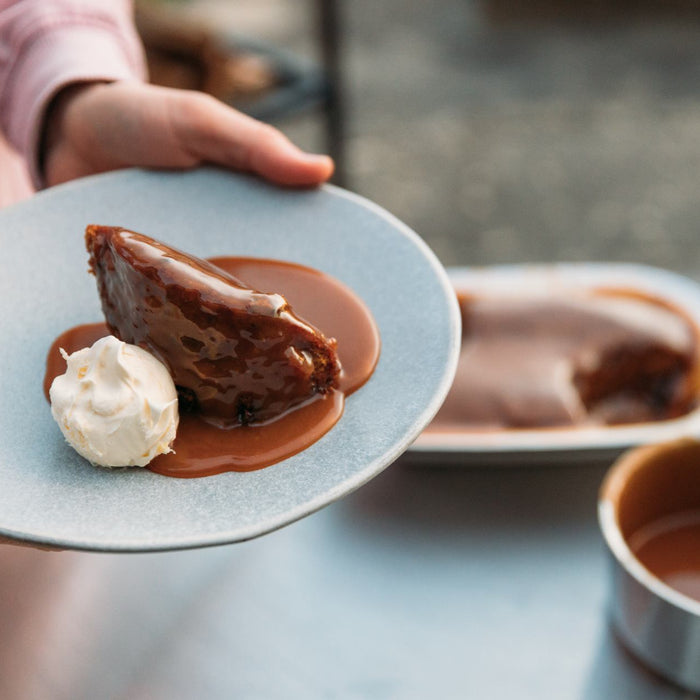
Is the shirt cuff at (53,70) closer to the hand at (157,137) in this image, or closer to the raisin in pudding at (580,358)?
the hand at (157,137)

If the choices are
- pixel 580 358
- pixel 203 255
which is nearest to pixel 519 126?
pixel 580 358

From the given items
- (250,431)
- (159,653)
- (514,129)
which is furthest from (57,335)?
(514,129)

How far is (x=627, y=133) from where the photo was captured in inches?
183

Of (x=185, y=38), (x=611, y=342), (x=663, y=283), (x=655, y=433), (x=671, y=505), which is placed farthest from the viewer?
(x=185, y=38)

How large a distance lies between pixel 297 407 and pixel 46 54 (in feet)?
3.01

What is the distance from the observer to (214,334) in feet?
3.23

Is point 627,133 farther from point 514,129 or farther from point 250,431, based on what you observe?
point 250,431

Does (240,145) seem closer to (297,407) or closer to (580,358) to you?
(297,407)

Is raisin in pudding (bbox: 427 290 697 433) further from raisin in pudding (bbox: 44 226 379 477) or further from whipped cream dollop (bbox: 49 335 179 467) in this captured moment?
whipped cream dollop (bbox: 49 335 179 467)

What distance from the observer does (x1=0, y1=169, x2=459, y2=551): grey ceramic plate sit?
0.84 m

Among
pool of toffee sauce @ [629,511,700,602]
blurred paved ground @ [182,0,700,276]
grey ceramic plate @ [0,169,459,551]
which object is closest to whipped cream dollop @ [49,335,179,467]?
grey ceramic plate @ [0,169,459,551]

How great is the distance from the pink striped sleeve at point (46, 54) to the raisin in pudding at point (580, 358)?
824 millimetres

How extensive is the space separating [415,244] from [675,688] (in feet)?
2.23

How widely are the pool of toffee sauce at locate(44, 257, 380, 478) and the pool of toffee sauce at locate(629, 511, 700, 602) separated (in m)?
0.50
